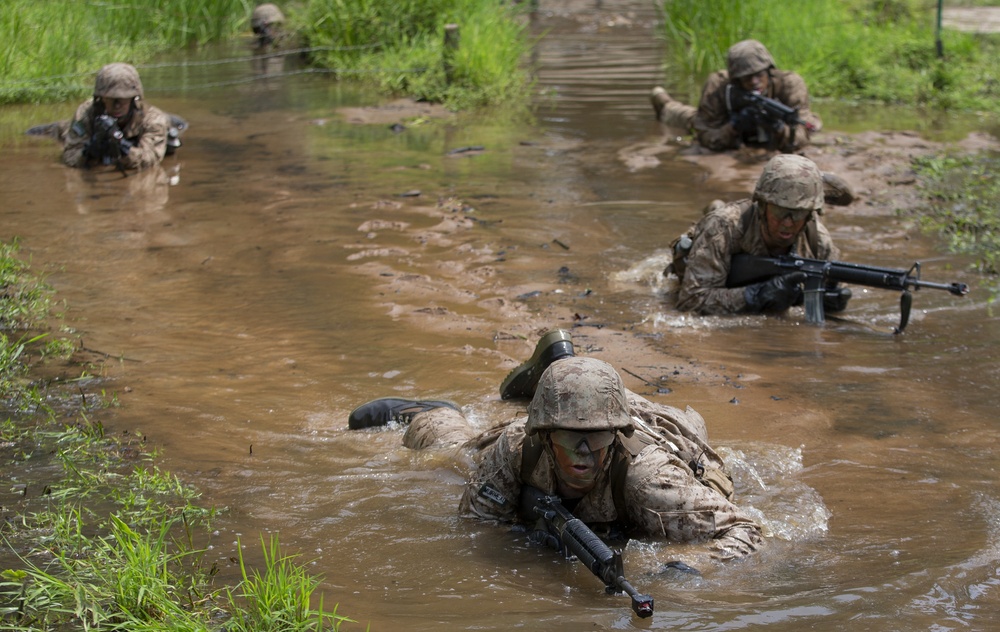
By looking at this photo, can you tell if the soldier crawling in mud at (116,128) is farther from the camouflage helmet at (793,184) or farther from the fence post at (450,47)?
the camouflage helmet at (793,184)

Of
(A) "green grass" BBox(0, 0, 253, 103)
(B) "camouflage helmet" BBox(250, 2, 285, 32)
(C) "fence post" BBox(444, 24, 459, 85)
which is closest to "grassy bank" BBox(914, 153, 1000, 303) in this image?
(C) "fence post" BBox(444, 24, 459, 85)

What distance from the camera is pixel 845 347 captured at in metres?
6.65

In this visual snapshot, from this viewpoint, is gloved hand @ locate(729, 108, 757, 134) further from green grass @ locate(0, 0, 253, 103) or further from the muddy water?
green grass @ locate(0, 0, 253, 103)

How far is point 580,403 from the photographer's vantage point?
3998 millimetres

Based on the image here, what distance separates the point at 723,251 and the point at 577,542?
147 inches

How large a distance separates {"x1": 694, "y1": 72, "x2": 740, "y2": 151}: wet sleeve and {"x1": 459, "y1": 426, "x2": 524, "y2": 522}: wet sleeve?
7157 millimetres

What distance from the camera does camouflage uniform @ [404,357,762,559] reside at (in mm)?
4125

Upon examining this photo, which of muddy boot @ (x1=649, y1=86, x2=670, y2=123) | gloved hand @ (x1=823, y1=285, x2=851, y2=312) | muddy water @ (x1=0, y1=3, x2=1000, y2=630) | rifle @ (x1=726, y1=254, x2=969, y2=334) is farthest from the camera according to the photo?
muddy boot @ (x1=649, y1=86, x2=670, y2=123)

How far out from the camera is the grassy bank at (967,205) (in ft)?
27.3

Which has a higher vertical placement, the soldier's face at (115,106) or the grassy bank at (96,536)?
the soldier's face at (115,106)

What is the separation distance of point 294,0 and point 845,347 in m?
14.6

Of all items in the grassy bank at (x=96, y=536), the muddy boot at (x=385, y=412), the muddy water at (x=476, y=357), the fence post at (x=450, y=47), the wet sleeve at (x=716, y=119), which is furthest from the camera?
the fence post at (x=450, y=47)

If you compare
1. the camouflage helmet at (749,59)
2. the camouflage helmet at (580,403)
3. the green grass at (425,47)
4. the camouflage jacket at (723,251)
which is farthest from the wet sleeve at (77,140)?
the camouflage helmet at (580,403)

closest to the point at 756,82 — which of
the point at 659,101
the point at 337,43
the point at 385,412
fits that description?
the point at 659,101
